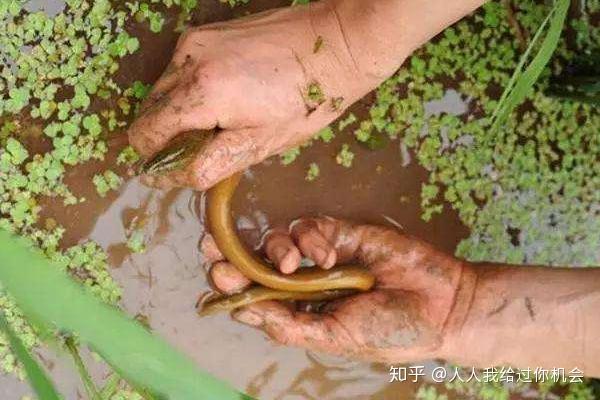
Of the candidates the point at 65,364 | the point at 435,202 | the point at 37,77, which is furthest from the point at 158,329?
the point at 435,202

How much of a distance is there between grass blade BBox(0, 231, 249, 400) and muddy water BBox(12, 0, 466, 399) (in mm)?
1176

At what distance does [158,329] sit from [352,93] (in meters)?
0.89

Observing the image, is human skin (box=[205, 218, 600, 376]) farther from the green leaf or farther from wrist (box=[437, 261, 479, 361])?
the green leaf

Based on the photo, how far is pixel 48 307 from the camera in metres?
1.10

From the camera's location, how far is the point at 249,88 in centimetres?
195

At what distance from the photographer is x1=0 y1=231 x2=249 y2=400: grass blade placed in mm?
1094

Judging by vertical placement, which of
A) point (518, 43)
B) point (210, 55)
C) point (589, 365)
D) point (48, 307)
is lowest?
point (48, 307)

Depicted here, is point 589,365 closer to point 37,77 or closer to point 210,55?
point 210,55

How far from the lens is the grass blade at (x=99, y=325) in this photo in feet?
3.59

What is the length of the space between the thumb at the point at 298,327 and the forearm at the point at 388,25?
71cm

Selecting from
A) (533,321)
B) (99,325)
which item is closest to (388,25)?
(533,321)

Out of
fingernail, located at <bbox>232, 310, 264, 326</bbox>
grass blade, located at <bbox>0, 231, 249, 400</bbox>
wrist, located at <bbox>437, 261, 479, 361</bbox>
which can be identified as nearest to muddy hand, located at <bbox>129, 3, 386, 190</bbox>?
fingernail, located at <bbox>232, 310, 264, 326</bbox>

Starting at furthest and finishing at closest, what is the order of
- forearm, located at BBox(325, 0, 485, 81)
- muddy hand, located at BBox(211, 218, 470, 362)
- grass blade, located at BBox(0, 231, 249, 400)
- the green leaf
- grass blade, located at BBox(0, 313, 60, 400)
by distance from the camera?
muddy hand, located at BBox(211, 218, 470, 362)
the green leaf
forearm, located at BBox(325, 0, 485, 81)
grass blade, located at BBox(0, 313, 60, 400)
grass blade, located at BBox(0, 231, 249, 400)

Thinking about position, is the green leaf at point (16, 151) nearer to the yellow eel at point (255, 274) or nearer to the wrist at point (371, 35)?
the yellow eel at point (255, 274)
